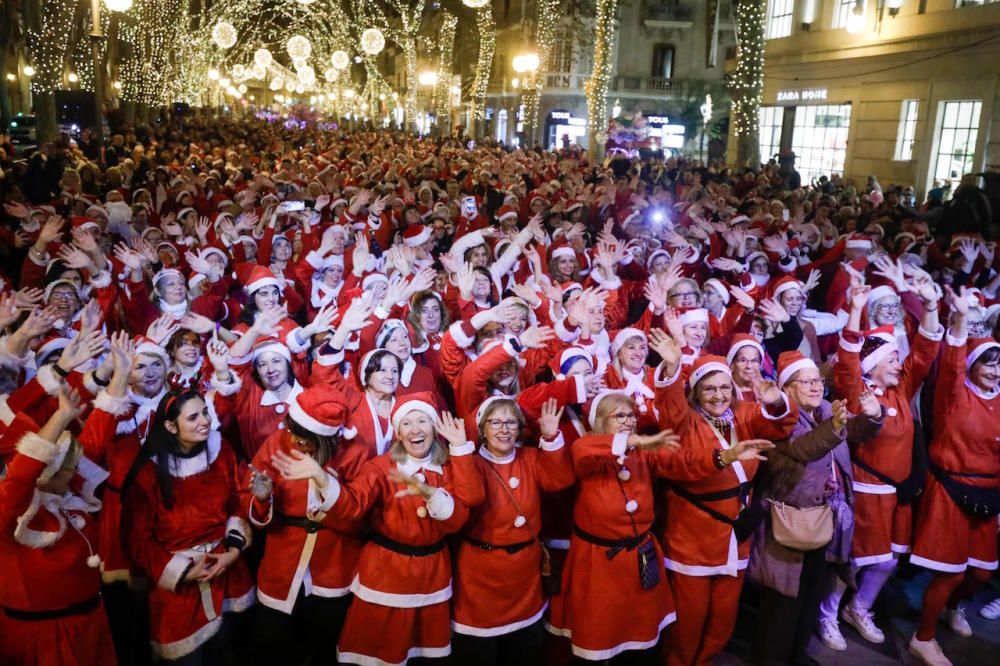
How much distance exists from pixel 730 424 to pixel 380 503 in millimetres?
2017

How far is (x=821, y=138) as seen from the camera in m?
23.9

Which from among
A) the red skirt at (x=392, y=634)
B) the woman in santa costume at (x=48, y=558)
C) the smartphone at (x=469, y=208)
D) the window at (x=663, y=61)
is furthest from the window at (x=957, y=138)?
the window at (x=663, y=61)

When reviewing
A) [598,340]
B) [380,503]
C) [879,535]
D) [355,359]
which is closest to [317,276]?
[355,359]

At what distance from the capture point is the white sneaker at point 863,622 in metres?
4.92

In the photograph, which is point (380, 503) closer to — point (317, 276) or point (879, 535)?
point (879, 535)

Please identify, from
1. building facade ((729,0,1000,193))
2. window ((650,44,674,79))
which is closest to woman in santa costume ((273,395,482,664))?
building facade ((729,0,1000,193))

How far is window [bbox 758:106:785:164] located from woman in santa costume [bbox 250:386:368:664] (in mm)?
24845

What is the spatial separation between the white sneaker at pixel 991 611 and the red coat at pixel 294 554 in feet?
13.8

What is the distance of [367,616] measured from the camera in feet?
12.6

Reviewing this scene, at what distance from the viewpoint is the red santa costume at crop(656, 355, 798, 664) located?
4.24m

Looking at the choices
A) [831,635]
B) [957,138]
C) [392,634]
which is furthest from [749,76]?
[392,634]

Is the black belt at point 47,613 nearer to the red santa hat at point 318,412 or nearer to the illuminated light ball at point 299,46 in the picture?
the red santa hat at point 318,412

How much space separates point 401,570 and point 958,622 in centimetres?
373

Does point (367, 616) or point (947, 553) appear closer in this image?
point (367, 616)
